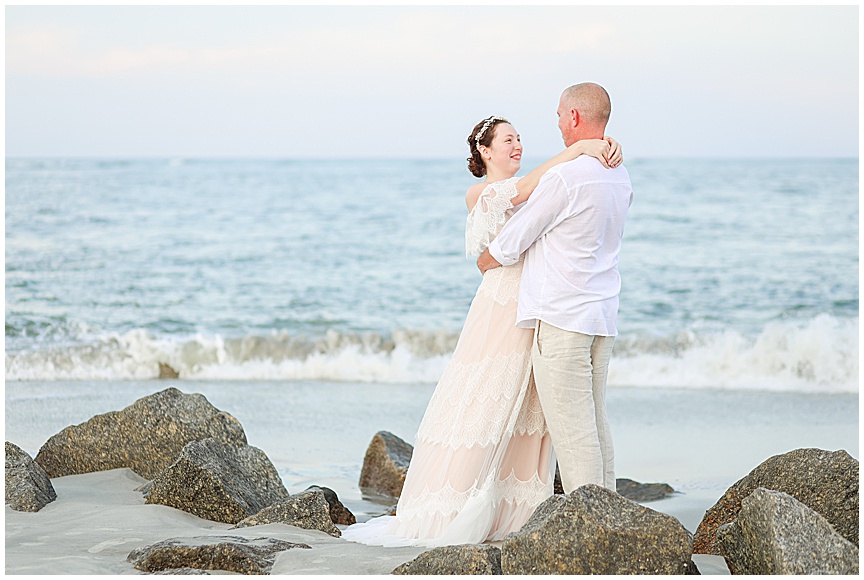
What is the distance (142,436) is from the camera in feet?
18.5

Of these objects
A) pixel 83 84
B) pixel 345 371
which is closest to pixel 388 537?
pixel 345 371

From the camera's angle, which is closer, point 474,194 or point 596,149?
point 596,149

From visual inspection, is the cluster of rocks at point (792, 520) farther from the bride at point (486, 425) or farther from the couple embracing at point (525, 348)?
the bride at point (486, 425)

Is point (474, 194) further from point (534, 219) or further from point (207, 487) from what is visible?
point (207, 487)

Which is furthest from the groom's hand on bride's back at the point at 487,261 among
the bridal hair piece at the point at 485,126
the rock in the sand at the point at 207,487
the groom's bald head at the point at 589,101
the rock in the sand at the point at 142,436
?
the rock in the sand at the point at 142,436

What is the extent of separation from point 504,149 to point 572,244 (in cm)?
63

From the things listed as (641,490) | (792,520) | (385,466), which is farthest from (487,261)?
(641,490)

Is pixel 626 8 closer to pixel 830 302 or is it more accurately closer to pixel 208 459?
pixel 830 302

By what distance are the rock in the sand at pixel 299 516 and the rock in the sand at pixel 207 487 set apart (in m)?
0.27

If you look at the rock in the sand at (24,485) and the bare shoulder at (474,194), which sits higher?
the bare shoulder at (474,194)

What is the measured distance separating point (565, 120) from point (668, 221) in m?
19.8

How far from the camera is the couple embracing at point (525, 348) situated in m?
4.05

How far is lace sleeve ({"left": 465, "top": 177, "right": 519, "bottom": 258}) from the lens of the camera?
14.0 ft

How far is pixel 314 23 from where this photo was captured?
922 inches
